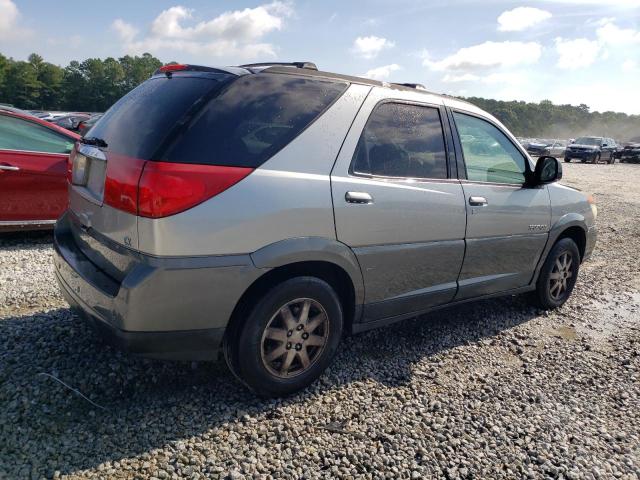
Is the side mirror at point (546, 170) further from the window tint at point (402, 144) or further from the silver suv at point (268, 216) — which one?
the window tint at point (402, 144)

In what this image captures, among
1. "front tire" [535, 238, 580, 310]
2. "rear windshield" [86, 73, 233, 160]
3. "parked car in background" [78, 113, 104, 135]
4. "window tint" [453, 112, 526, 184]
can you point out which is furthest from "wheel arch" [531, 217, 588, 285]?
"parked car in background" [78, 113, 104, 135]

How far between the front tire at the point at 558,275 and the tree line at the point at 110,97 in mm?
79318

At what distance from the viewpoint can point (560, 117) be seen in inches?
4397

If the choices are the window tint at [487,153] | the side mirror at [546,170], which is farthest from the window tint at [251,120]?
the side mirror at [546,170]

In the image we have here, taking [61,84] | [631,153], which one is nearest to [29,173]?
[631,153]

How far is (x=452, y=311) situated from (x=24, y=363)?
3.42m

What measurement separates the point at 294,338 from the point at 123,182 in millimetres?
1262

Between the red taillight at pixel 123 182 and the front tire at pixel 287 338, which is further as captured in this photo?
the front tire at pixel 287 338

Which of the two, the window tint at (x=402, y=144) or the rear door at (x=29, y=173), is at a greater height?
the window tint at (x=402, y=144)

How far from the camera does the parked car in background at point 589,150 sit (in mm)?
30203

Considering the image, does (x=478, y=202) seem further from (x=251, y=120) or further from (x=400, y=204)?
(x=251, y=120)

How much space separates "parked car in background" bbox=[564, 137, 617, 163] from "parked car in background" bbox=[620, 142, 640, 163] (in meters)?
3.52

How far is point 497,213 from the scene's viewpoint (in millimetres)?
3879

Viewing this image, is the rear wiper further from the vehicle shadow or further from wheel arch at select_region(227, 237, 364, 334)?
the vehicle shadow
